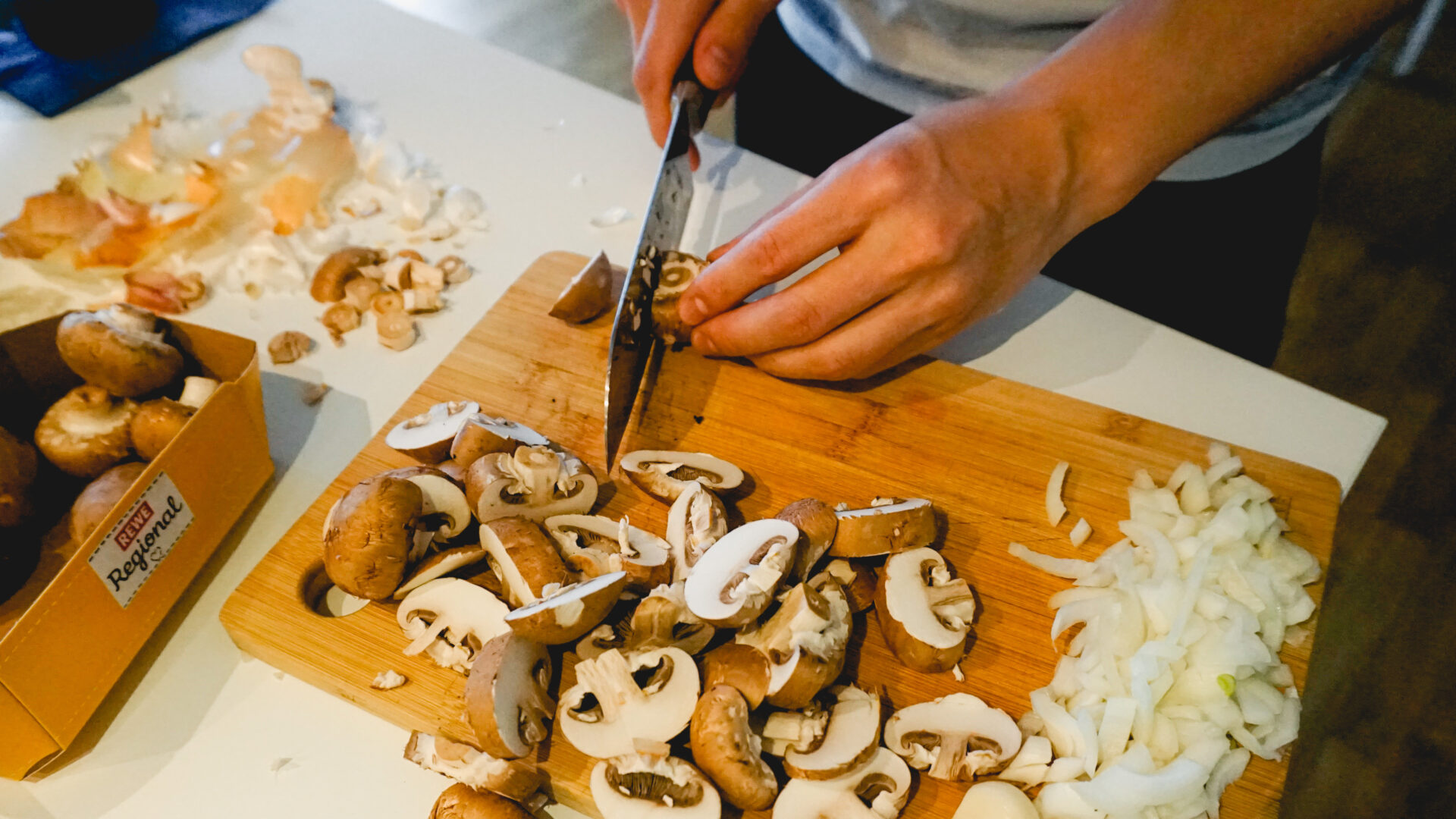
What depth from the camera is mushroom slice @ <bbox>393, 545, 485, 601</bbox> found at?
1192 mm

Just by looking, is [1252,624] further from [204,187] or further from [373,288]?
[204,187]

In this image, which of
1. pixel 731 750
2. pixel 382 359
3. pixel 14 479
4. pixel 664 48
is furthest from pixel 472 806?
pixel 664 48

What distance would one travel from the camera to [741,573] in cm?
114

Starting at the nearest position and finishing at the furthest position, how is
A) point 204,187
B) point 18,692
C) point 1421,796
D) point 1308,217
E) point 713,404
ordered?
point 18,692, point 713,404, point 1308,217, point 204,187, point 1421,796

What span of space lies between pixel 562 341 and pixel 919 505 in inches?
27.9

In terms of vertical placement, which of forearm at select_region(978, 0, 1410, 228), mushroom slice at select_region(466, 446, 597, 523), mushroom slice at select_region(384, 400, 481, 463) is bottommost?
mushroom slice at select_region(384, 400, 481, 463)

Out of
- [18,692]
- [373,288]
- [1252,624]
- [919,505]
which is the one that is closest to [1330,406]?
[1252,624]

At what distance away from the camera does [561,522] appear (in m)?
1.26

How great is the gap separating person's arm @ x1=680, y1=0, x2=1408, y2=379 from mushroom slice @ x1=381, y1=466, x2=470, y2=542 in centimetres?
52

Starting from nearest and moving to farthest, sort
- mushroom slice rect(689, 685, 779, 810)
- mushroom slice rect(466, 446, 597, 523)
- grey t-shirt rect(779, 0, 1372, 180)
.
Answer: mushroom slice rect(689, 685, 779, 810) < mushroom slice rect(466, 446, 597, 523) < grey t-shirt rect(779, 0, 1372, 180)

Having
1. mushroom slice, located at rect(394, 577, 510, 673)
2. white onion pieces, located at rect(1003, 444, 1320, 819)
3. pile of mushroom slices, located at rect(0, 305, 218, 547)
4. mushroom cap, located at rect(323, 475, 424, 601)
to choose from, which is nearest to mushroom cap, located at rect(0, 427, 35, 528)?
pile of mushroom slices, located at rect(0, 305, 218, 547)

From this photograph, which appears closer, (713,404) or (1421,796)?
(713,404)

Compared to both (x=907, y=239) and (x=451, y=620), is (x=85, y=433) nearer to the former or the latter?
(x=451, y=620)

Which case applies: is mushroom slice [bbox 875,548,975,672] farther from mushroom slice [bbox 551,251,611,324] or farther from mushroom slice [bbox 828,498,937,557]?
mushroom slice [bbox 551,251,611,324]
